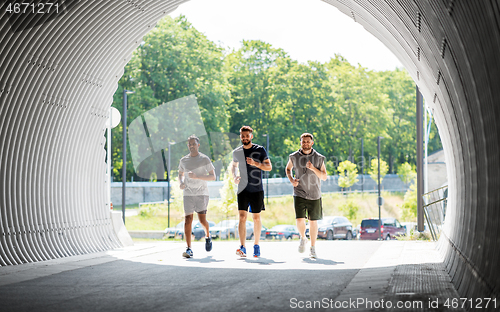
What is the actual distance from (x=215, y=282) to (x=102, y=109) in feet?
19.7

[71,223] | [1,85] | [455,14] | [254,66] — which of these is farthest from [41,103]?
[254,66]

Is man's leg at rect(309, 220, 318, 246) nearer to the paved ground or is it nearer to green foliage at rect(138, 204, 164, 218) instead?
the paved ground

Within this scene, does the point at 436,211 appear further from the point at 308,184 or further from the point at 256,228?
the point at 256,228

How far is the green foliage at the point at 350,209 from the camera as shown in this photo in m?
53.2

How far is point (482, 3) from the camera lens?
3.79 meters

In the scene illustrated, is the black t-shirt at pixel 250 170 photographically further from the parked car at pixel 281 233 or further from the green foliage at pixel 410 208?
the green foliage at pixel 410 208

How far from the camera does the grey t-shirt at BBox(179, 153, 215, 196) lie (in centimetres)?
1042

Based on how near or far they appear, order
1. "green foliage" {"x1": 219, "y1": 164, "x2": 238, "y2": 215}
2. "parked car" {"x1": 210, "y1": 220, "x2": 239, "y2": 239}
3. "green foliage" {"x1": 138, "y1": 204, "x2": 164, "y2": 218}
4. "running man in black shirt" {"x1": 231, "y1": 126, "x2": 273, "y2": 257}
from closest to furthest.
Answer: "running man in black shirt" {"x1": 231, "y1": 126, "x2": 273, "y2": 257} → "parked car" {"x1": 210, "y1": 220, "x2": 239, "y2": 239} → "green foliage" {"x1": 219, "y1": 164, "x2": 238, "y2": 215} → "green foliage" {"x1": 138, "y1": 204, "x2": 164, "y2": 218}

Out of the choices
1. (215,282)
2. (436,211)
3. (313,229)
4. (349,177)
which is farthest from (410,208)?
(215,282)

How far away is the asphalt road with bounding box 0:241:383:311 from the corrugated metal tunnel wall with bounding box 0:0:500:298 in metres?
1.06

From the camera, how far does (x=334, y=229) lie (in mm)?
39344

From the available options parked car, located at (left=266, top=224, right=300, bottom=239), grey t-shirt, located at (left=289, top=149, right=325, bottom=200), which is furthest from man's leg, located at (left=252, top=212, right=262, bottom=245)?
parked car, located at (left=266, top=224, right=300, bottom=239)

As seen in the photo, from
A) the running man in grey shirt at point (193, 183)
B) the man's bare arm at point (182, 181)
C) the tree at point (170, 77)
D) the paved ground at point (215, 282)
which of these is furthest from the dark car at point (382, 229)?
the man's bare arm at point (182, 181)

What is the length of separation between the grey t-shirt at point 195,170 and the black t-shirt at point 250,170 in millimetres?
572
